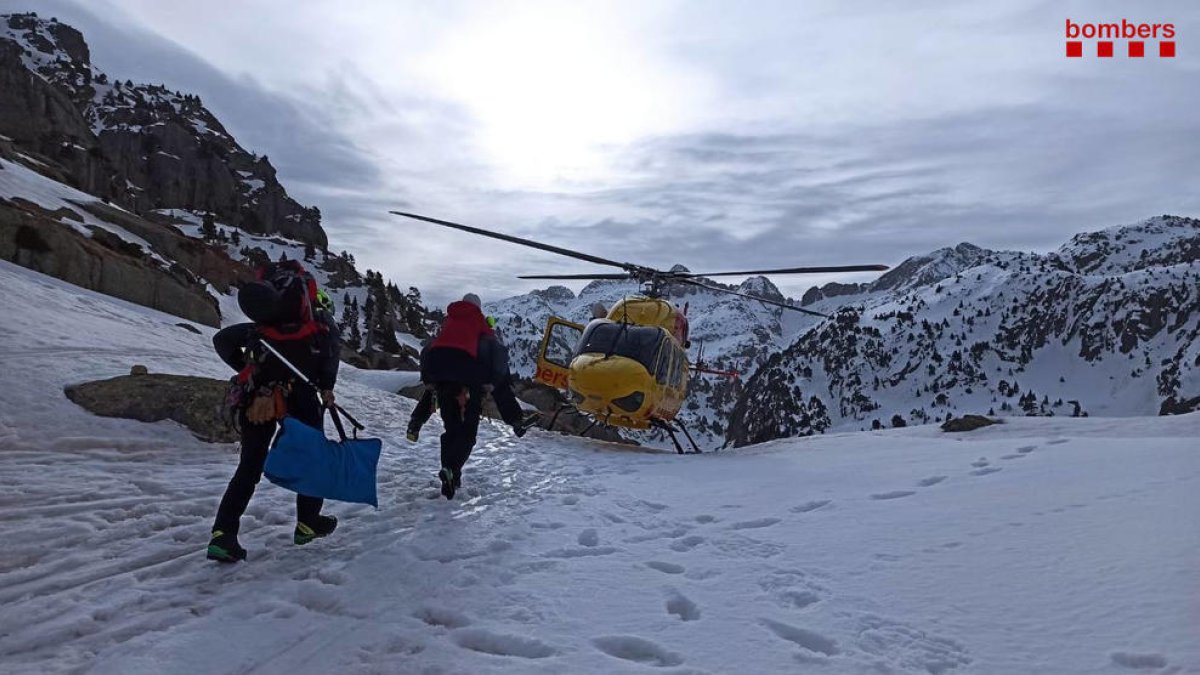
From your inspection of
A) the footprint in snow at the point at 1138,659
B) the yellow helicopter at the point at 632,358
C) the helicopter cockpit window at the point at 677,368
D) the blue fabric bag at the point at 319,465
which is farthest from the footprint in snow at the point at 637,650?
the helicopter cockpit window at the point at 677,368

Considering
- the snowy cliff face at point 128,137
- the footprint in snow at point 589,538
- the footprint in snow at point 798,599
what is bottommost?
the footprint in snow at point 589,538

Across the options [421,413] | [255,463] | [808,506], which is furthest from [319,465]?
[808,506]

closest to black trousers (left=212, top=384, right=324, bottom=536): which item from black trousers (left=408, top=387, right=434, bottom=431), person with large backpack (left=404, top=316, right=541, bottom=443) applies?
person with large backpack (left=404, top=316, right=541, bottom=443)

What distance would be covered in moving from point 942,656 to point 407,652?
2.91 meters

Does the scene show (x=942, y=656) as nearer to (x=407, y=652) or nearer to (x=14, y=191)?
(x=407, y=652)

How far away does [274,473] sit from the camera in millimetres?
4754

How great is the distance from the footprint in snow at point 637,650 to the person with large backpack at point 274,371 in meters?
2.77

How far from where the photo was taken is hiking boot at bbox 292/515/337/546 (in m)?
5.27

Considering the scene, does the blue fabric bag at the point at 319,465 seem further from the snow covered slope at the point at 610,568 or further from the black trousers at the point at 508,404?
the black trousers at the point at 508,404

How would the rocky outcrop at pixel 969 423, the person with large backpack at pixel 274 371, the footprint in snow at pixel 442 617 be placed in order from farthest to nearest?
the rocky outcrop at pixel 969 423 → the person with large backpack at pixel 274 371 → the footprint in snow at pixel 442 617

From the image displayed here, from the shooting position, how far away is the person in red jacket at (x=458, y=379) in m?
7.79

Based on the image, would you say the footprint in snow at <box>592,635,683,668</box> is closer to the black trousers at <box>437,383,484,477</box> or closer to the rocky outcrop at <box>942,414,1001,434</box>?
the black trousers at <box>437,383,484,477</box>

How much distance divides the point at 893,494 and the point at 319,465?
5.63 metres

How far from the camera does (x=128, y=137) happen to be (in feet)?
343
